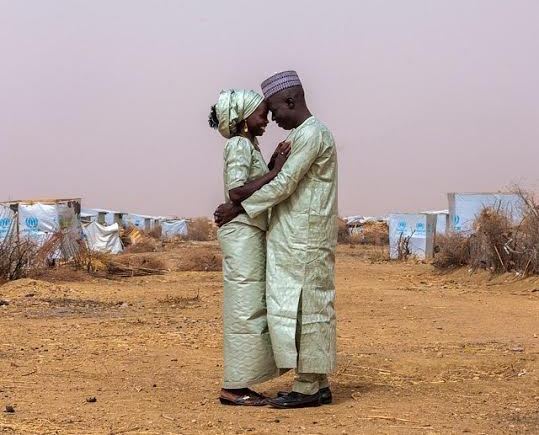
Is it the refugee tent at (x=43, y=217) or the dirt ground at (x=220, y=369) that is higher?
the refugee tent at (x=43, y=217)

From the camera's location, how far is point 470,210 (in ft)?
71.1

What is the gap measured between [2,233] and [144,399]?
53.5 feet

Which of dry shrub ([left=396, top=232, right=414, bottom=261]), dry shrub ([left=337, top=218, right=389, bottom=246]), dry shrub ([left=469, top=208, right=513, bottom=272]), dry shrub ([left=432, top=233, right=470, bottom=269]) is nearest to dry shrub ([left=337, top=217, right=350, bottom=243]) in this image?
dry shrub ([left=337, top=218, right=389, bottom=246])

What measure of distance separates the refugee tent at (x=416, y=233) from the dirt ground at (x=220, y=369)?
43.1 ft

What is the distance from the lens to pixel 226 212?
14.6ft

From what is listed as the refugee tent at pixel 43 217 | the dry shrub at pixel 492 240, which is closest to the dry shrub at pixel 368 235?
the refugee tent at pixel 43 217

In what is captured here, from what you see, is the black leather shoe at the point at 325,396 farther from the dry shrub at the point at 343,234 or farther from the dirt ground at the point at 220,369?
the dry shrub at the point at 343,234

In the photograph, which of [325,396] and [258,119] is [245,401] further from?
[258,119]

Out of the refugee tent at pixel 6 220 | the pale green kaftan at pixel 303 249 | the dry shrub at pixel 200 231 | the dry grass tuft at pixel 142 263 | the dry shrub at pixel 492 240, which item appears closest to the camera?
the pale green kaftan at pixel 303 249

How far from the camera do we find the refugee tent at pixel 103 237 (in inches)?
1136

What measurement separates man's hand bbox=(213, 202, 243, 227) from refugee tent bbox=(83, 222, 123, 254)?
24.6 m

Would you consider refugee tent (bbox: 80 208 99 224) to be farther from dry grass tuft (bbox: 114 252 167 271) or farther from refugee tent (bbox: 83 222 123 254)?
dry grass tuft (bbox: 114 252 167 271)

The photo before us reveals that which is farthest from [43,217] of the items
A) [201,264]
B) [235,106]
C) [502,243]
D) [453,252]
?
[235,106]

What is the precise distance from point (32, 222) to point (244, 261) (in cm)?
1954
